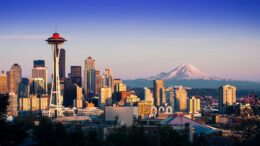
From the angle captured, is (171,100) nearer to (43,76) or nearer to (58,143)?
(43,76)

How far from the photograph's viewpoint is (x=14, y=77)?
81.5 metres

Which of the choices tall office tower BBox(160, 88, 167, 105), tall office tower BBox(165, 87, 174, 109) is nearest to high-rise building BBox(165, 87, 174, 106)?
tall office tower BBox(165, 87, 174, 109)

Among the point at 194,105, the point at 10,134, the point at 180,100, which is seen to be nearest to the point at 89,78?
the point at 180,100

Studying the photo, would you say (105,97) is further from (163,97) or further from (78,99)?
(163,97)

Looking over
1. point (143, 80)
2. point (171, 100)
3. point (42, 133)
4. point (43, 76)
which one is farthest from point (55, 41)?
point (143, 80)

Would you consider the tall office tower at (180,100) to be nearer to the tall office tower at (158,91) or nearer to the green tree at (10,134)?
the tall office tower at (158,91)

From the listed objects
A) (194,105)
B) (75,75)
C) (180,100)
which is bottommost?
(194,105)

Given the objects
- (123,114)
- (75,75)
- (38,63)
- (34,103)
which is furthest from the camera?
(38,63)

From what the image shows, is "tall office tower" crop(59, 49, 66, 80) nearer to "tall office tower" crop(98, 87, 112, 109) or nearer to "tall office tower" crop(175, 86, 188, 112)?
"tall office tower" crop(98, 87, 112, 109)

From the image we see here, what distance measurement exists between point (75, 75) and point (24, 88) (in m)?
9.93

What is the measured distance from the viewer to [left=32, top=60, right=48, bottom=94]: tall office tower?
84925mm

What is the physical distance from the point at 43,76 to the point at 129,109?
5466 cm

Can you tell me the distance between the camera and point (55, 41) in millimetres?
53906

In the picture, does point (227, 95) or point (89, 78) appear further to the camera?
point (89, 78)
